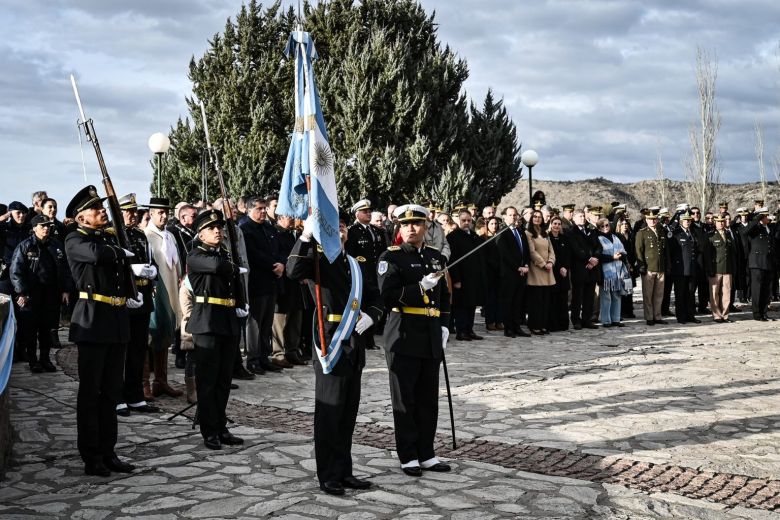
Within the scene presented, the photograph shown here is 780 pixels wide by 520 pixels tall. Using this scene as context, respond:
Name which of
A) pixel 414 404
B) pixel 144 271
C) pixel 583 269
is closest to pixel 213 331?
pixel 144 271

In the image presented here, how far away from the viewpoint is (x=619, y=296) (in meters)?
16.2

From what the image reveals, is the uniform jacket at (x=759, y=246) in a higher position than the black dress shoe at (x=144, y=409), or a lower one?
higher

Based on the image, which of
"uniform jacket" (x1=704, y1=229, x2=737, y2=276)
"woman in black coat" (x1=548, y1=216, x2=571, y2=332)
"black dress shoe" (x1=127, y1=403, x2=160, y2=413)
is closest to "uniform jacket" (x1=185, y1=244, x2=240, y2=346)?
"black dress shoe" (x1=127, y1=403, x2=160, y2=413)

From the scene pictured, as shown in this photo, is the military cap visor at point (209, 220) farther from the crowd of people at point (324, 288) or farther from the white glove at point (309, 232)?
the white glove at point (309, 232)

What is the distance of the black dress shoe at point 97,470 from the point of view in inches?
244

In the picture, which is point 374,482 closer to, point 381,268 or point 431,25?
point 381,268

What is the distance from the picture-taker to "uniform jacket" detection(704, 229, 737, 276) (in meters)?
17.3

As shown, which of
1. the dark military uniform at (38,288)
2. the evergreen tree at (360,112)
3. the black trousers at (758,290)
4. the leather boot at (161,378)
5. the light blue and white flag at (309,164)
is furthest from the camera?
the evergreen tree at (360,112)

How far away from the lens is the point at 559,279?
1545cm

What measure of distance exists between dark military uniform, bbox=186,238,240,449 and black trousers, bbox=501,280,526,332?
25.8ft

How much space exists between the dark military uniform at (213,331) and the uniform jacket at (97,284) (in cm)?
73

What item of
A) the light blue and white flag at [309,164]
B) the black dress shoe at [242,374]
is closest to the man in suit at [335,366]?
the light blue and white flag at [309,164]

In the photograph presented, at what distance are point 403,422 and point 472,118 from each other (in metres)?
24.5

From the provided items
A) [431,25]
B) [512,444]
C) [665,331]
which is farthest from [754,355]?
[431,25]
